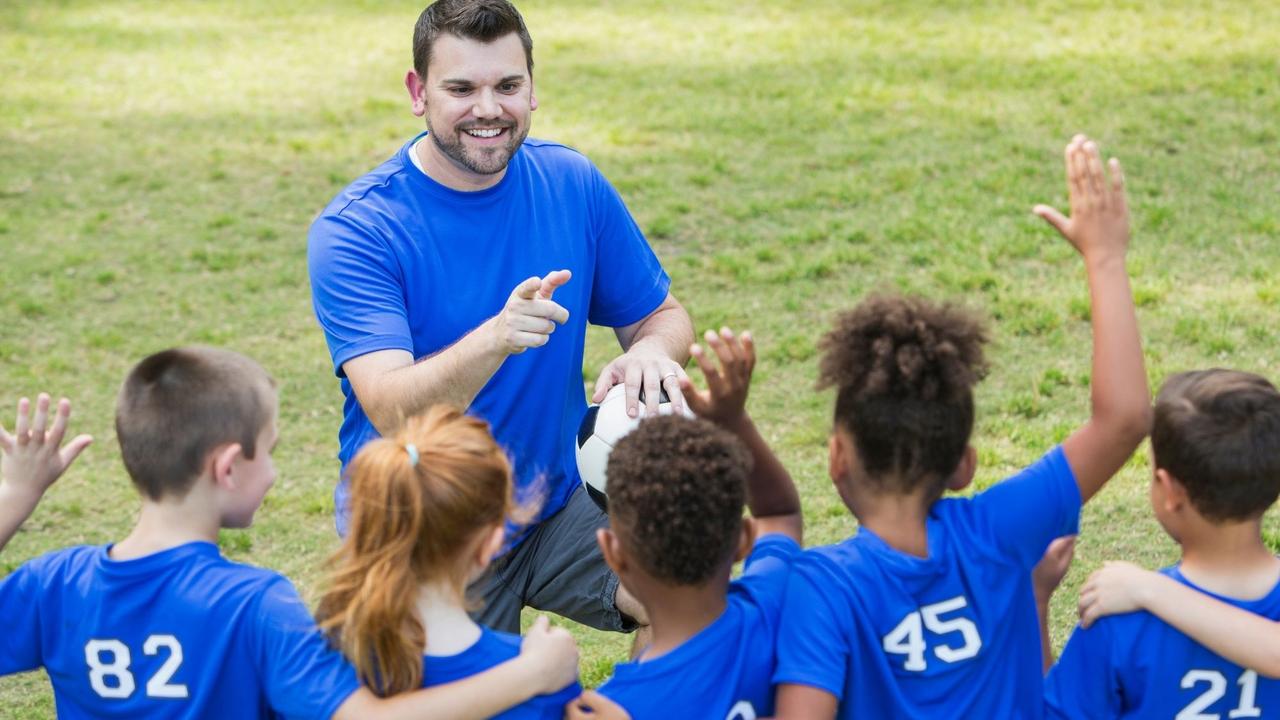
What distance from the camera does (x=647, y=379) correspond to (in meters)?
3.85

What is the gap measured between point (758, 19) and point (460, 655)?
12019mm

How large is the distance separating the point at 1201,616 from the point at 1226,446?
0.33 meters

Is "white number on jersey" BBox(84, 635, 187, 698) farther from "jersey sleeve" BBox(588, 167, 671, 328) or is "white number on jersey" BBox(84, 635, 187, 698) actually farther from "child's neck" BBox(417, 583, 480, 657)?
"jersey sleeve" BBox(588, 167, 671, 328)

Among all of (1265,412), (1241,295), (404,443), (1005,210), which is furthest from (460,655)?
(1005,210)

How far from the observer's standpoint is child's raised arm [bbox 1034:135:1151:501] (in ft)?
9.41

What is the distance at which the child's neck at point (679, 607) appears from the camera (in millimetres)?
2674

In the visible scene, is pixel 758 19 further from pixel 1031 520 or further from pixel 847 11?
pixel 1031 520

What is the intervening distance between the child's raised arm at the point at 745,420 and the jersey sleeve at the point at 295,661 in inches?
33.9

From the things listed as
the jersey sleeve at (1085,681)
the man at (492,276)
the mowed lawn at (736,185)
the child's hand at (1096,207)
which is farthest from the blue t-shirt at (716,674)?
the mowed lawn at (736,185)

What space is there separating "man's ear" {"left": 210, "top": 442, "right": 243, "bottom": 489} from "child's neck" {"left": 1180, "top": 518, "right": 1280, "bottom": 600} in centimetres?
186

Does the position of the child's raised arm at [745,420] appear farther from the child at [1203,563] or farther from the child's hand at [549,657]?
the child at [1203,563]

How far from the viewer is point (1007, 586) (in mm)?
2836

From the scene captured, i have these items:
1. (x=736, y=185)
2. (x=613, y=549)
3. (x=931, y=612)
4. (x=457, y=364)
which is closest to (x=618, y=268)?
(x=457, y=364)

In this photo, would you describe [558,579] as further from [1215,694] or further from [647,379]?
[1215,694]
